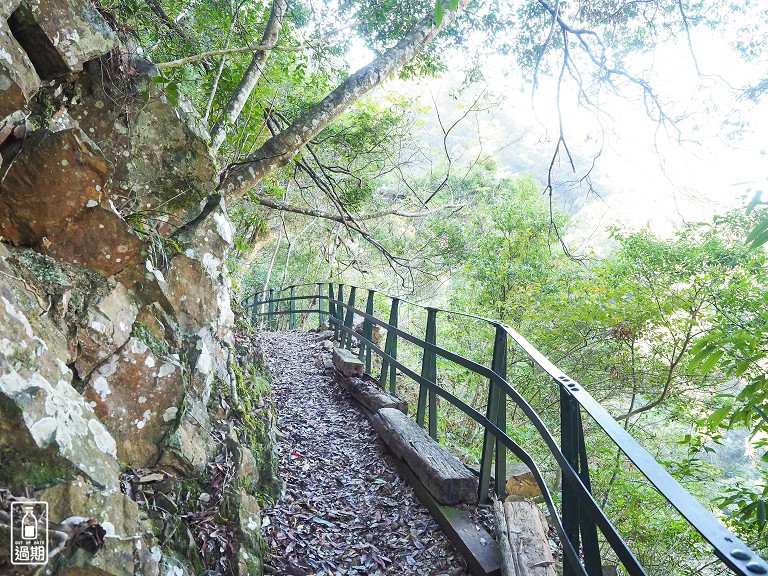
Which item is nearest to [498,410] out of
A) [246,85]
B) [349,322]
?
[246,85]

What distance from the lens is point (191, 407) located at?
3.21m

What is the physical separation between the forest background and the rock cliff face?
0.41 meters

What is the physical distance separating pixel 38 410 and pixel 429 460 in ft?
8.55

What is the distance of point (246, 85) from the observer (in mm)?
5137

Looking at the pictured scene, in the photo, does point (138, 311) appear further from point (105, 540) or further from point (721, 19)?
point (721, 19)

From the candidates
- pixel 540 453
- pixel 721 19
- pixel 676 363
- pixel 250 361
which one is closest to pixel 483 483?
pixel 250 361

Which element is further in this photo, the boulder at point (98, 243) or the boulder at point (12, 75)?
the boulder at point (98, 243)

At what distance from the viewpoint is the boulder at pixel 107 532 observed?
6.03 feet

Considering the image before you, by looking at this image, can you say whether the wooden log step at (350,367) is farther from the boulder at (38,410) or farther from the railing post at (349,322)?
the boulder at (38,410)

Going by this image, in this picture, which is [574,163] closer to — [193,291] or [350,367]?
[350,367]

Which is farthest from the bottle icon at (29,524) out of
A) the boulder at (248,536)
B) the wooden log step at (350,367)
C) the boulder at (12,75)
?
the wooden log step at (350,367)

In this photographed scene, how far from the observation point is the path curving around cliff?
10.2 ft

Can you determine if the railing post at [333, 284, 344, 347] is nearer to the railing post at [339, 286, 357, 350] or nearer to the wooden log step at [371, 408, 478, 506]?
the railing post at [339, 286, 357, 350]

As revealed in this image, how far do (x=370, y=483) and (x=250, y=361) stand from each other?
226cm
